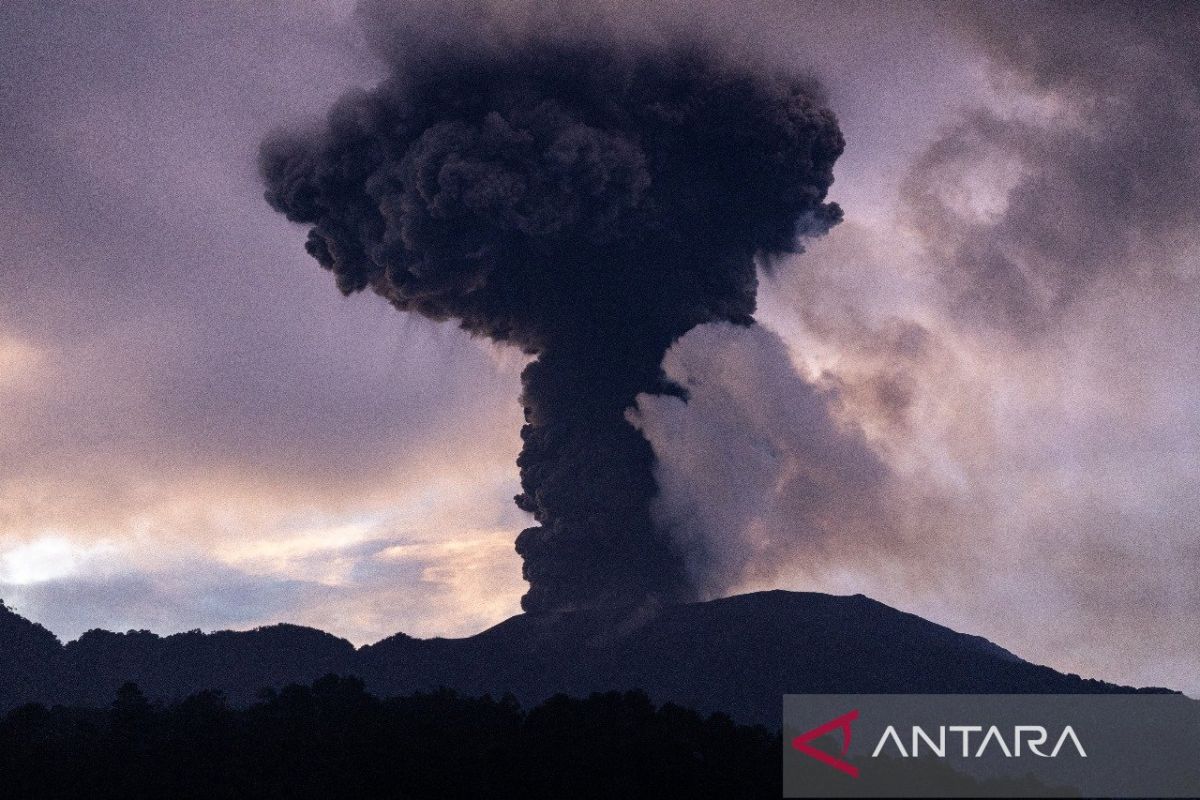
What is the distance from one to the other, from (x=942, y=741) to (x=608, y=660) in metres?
33.7

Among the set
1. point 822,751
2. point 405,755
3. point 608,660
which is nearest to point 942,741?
point 822,751

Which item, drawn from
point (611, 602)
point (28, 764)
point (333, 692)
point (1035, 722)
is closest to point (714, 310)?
point (611, 602)

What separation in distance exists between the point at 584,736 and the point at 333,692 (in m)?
17.6

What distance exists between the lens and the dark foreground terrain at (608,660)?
89562 mm

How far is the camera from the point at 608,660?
88438 mm

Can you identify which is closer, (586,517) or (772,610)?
(586,517)

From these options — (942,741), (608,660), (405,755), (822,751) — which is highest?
(608,660)

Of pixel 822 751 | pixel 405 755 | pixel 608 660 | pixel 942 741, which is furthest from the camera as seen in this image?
pixel 608 660

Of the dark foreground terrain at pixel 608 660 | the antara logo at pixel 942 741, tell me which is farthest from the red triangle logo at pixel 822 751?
the dark foreground terrain at pixel 608 660

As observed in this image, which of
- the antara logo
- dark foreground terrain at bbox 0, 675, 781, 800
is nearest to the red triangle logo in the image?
the antara logo

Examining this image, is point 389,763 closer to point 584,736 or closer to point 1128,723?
point 584,736

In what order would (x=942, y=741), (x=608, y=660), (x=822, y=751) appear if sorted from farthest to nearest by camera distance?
(x=608, y=660)
(x=942, y=741)
(x=822, y=751)

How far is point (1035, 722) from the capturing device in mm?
72938

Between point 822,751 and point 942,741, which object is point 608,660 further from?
point 822,751
